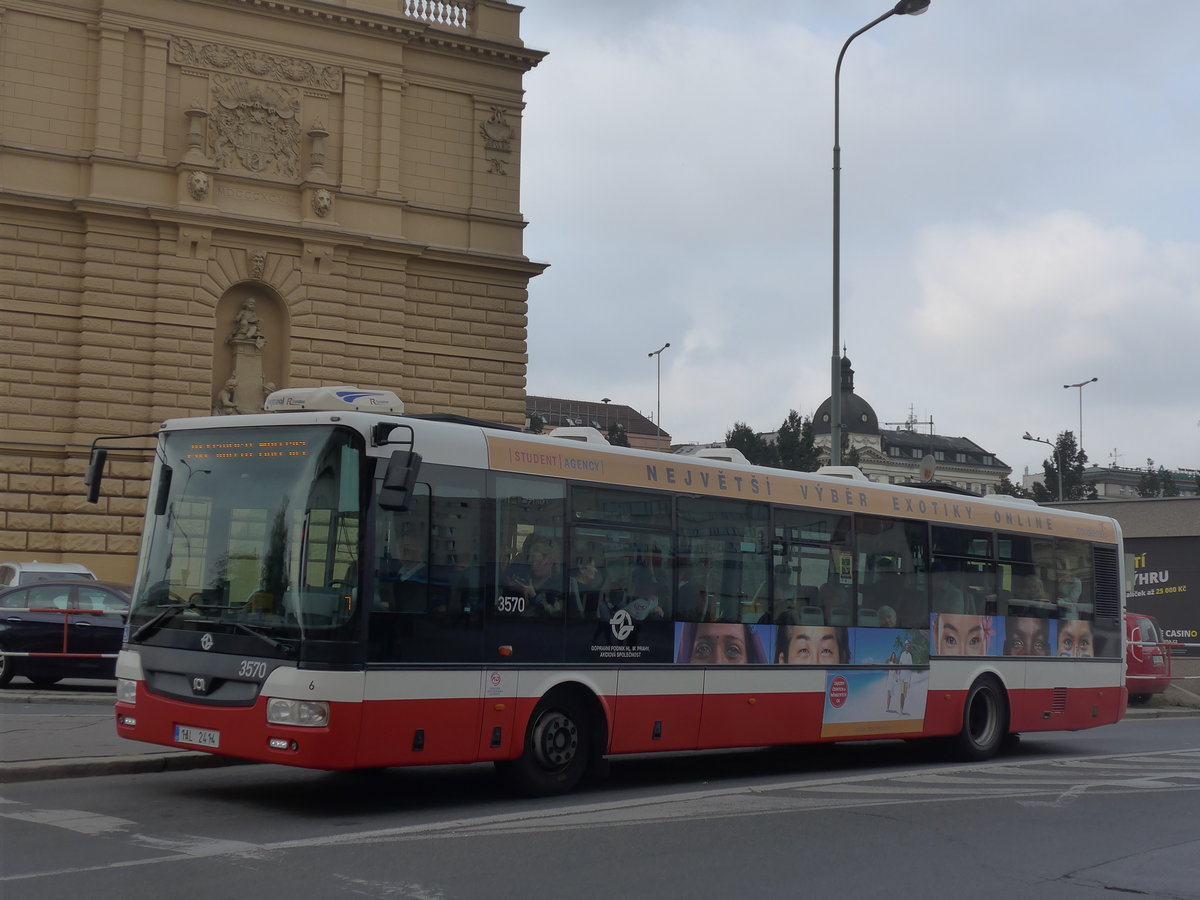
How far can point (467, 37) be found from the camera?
36562mm

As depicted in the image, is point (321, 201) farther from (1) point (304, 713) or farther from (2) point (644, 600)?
(1) point (304, 713)

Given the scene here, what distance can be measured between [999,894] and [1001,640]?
8089 millimetres

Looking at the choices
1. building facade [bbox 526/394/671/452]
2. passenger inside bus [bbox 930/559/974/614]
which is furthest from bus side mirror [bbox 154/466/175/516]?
building facade [bbox 526/394/671/452]

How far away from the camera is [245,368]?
3341 cm

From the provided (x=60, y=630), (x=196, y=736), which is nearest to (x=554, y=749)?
(x=196, y=736)

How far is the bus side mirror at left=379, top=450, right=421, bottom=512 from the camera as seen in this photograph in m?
9.36

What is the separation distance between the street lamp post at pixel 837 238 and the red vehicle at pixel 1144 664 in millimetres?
6816

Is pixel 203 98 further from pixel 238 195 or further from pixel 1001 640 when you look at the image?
pixel 1001 640

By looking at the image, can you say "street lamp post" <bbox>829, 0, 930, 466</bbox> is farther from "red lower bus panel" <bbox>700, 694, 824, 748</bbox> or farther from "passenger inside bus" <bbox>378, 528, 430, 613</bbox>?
"passenger inside bus" <bbox>378, 528, 430, 613</bbox>

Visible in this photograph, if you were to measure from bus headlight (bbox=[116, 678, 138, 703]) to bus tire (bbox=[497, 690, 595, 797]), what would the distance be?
8.80 ft

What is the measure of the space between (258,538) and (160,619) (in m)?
1.05

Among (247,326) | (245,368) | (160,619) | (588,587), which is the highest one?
(247,326)

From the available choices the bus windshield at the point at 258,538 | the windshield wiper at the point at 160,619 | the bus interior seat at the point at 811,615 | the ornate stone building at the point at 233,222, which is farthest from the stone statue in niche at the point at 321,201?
the windshield wiper at the point at 160,619

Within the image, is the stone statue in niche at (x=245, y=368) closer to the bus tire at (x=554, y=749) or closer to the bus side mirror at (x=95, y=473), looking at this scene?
the bus side mirror at (x=95, y=473)
